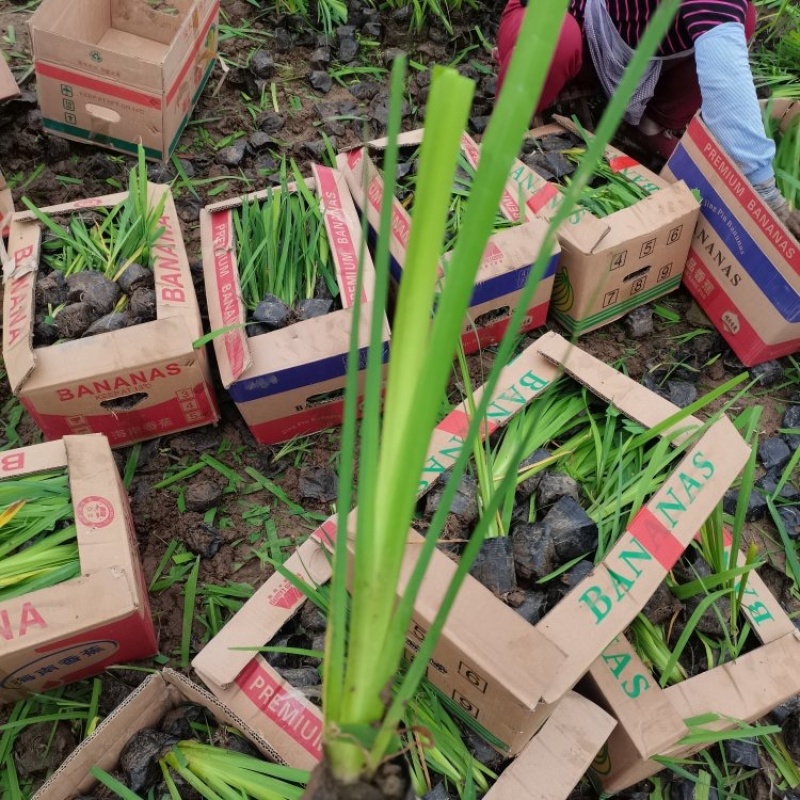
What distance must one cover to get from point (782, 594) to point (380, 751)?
1.51 metres

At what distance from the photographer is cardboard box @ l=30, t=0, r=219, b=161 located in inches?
90.4

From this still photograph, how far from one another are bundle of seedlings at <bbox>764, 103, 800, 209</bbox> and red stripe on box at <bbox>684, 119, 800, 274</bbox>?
0.87 feet

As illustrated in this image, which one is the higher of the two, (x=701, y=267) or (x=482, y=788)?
(x=701, y=267)

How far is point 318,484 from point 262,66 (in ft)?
6.31

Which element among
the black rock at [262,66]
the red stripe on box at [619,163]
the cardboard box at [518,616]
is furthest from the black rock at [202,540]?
the black rock at [262,66]

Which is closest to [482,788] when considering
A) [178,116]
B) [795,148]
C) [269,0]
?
[795,148]

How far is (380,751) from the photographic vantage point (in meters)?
0.81

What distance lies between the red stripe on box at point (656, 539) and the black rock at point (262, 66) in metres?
2.49

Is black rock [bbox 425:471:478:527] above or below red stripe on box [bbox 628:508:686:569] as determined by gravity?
below

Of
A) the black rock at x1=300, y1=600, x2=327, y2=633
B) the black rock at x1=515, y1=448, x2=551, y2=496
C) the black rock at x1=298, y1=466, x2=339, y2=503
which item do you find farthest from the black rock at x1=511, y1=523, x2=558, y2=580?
the black rock at x1=298, y1=466, x2=339, y2=503

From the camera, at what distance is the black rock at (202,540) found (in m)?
1.90

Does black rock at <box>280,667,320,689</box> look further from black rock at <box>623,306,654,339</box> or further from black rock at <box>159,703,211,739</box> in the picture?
black rock at <box>623,306,654,339</box>

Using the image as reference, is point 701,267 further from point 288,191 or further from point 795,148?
point 288,191

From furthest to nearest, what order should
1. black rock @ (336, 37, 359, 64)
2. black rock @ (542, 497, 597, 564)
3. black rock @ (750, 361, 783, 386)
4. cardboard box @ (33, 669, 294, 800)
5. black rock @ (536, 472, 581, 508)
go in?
black rock @ (336, 37, 359, 64) → black rock @ (750, 361, 783, 386) → black rock @ (536, 472, 581, 508) → black rock @ (542, 497, 597, 564) → cardboard box @ (33, 669, 294, 800)
